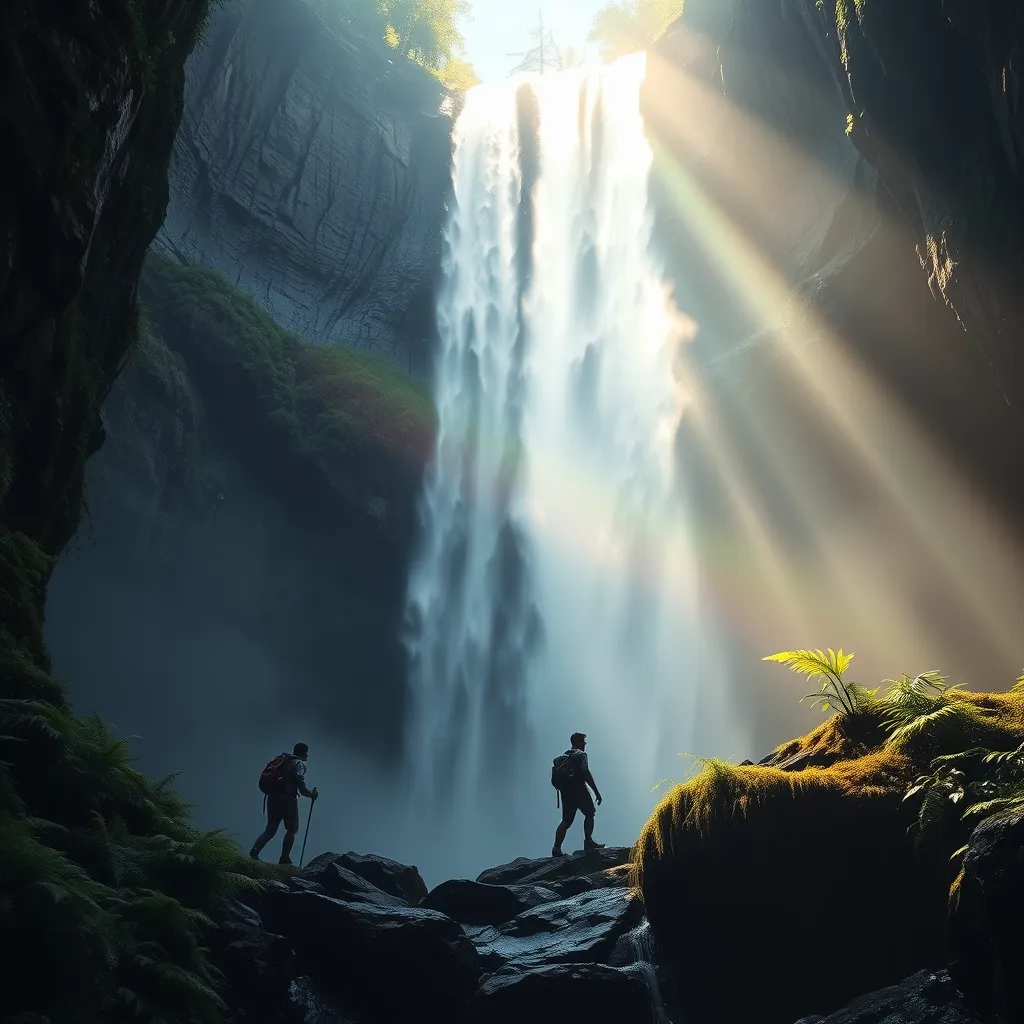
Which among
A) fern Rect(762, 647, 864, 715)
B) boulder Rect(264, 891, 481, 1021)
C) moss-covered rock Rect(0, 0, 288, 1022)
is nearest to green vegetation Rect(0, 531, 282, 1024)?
moss-covered rock Rect(0, 0, 288, 1022)

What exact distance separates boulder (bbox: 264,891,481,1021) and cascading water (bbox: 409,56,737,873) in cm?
2341

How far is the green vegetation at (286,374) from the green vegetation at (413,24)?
23.3m

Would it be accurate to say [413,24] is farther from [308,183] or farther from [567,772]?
[567,772]

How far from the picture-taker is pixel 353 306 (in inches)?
1385

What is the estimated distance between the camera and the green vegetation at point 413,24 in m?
45.4

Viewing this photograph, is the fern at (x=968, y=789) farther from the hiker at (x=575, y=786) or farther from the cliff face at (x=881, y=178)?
the cliff face at (x=881, y=178)

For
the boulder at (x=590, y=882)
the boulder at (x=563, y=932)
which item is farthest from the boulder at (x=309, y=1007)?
the boulder at (x=590, y=882)

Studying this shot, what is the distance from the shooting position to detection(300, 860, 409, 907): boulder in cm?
795

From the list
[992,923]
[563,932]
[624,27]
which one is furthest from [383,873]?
[624,27]

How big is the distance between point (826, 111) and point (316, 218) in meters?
21.1

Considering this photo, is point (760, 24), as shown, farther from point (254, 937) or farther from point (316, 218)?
point (254, 937)

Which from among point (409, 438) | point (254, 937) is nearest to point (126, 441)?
point (409, 438)

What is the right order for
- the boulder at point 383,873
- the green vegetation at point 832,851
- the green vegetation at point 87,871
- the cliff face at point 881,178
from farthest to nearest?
1. the cliff face at point 881,178
2. the boulder at point 383,873
3. the green vegetation at point 832,851
4. the green vegetation at point 87,871

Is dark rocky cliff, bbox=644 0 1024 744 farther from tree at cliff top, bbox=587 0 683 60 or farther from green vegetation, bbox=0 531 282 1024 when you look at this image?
tree at cliff top, bbox=587 0 683 60
